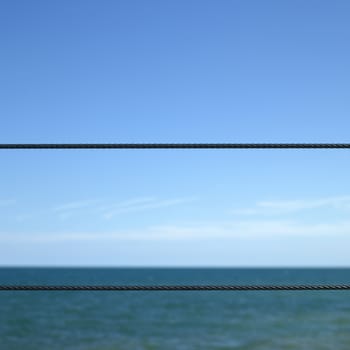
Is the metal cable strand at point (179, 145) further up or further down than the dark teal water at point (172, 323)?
further up

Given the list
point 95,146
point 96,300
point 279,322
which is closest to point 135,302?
point 96,300

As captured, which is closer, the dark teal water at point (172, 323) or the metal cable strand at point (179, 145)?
the metal cable strand at point (179, 145)

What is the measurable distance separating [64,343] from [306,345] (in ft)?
18.7

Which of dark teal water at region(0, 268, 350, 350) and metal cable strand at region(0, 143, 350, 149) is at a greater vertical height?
metal cable strand at region(0, 143, 350, 149)

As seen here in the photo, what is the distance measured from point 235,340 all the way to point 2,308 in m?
11.7

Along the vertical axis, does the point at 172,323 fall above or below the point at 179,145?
below

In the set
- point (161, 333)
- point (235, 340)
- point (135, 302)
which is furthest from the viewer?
point (135, 302)

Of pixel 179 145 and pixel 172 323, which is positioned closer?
pixel 179 145

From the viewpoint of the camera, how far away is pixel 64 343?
44.3ft

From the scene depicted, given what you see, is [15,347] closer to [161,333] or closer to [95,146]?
[161,333]

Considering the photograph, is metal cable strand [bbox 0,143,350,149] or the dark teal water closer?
metal cable strand [bbox 0,143,350,149]

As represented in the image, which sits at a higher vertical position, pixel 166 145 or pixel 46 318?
pixel 166 145

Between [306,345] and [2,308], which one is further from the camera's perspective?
[2,308]

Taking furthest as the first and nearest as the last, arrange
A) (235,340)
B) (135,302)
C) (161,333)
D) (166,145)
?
(135,302), (161,333), (235,340), (166,145)
